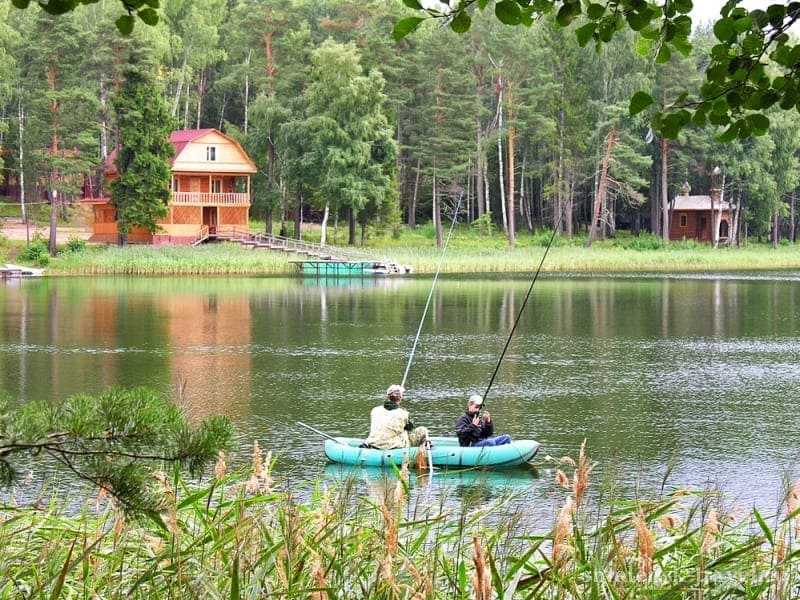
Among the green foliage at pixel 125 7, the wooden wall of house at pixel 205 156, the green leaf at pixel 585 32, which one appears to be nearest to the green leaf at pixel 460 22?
the green leaf at pixel 585 32

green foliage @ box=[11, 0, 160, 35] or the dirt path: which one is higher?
green foliage @ box=[11, 0, 160, 35]

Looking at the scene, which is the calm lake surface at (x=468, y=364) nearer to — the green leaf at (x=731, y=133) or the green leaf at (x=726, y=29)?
the green leaf at (x=731, y=133)

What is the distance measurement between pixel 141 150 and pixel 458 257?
16.5 meters

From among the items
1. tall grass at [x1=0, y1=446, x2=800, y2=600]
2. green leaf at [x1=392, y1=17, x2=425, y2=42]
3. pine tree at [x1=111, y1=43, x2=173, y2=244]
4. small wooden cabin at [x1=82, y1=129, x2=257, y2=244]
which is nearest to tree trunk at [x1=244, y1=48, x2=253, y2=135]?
small wooden cabin at [x1=82, y1=129, x2=257, y2=244]

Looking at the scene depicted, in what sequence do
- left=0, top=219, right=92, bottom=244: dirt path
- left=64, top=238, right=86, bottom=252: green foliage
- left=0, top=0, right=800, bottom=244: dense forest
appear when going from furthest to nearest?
left=0, top=219, right=92, bottom=244: dirt path → left=0, top=0, right=800, bottom=244: dense forest → left=64, top=238, right=86, bottom=252: green foliage

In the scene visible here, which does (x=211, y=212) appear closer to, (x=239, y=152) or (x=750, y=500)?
(x=239, y=152)

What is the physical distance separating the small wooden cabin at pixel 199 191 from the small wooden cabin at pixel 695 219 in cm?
3109

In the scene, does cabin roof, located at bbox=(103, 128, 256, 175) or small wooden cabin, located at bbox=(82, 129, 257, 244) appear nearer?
small wooden cabin, located at bbox=(82, 129, 257, 244)

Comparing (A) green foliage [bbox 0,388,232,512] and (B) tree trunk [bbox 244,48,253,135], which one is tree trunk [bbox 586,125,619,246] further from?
(A) green foliage [bbox 0,388,232,512]

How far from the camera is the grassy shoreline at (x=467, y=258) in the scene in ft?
179

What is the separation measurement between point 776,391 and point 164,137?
4110cm

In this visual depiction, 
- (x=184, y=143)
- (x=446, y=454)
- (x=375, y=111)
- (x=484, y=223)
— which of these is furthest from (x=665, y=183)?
(x=446, y=454)

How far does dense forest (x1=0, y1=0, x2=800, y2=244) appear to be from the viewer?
6059 cm

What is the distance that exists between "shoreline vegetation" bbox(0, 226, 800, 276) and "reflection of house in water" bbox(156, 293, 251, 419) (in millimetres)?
A: 12566
